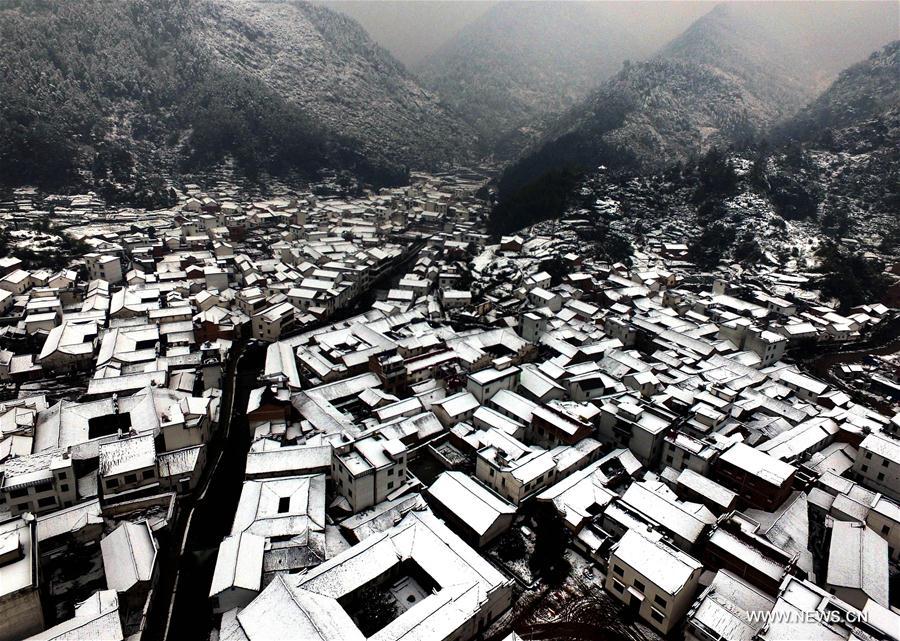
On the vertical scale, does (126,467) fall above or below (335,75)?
below

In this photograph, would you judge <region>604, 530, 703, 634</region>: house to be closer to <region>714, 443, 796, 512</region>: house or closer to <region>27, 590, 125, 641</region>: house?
<region>714, 443, 796, 512</region>: house

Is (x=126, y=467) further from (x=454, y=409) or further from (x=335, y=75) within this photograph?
(x=335, y=75)

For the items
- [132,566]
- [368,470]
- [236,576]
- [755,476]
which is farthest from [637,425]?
[132,566]

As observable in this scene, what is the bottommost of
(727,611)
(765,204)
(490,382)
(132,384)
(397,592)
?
(132,384)

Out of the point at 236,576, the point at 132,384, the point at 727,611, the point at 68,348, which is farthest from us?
the point at 68,348

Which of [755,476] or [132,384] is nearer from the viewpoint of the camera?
[755,476]

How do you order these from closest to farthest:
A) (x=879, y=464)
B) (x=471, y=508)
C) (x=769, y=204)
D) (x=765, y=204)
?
1. (x=471, y=508)
2. (x=879, y=464)
3. (x=765, y=204)
4. (x=769, y=204)
